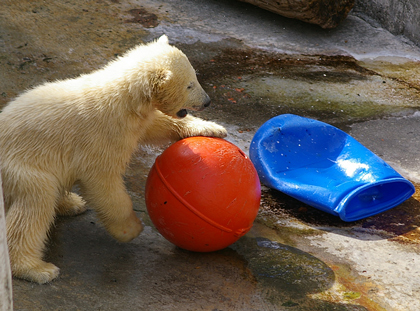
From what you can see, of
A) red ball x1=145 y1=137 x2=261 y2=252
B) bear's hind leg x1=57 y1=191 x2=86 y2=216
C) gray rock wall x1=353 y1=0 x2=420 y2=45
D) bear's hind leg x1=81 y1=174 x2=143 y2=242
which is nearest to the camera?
red ball x1=145 y1=137 x2=261 y2=252

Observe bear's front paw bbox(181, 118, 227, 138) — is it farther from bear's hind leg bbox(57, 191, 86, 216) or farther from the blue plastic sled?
bear's hind leg bbox(57, 191, 86, 216)

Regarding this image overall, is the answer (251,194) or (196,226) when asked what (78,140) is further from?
(251,194)

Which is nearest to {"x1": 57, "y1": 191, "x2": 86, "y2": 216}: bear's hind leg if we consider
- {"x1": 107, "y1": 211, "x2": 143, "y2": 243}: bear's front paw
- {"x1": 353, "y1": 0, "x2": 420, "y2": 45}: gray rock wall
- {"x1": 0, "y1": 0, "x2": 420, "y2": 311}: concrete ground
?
{"x1": 0, "y1": 0, "x2": 420, "y2": 311}: concrete ground

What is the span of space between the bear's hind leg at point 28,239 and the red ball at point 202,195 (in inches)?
28.0

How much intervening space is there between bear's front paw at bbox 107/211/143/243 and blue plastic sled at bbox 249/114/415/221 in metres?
1.42

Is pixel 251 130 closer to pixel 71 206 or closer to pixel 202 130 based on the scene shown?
pixel 202 130

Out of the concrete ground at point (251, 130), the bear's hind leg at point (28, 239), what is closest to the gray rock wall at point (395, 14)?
the concrete ground at point (251, 130)

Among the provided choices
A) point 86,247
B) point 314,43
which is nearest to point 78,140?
point 86,247

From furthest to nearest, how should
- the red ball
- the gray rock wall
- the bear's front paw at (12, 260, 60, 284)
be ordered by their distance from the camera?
1. the gray rock wall
2. the red ball
3. the bear's front paw at (12, 260, 60, 284)

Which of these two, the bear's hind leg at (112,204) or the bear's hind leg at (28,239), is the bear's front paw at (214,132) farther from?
the bear's hind leg at (28,239)

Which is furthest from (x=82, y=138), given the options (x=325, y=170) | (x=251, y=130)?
(x=251, y=130)

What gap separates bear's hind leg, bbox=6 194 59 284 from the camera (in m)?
2.98

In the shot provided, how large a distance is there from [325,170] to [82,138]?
240 cm

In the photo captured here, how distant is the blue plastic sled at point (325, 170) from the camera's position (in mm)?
4047
